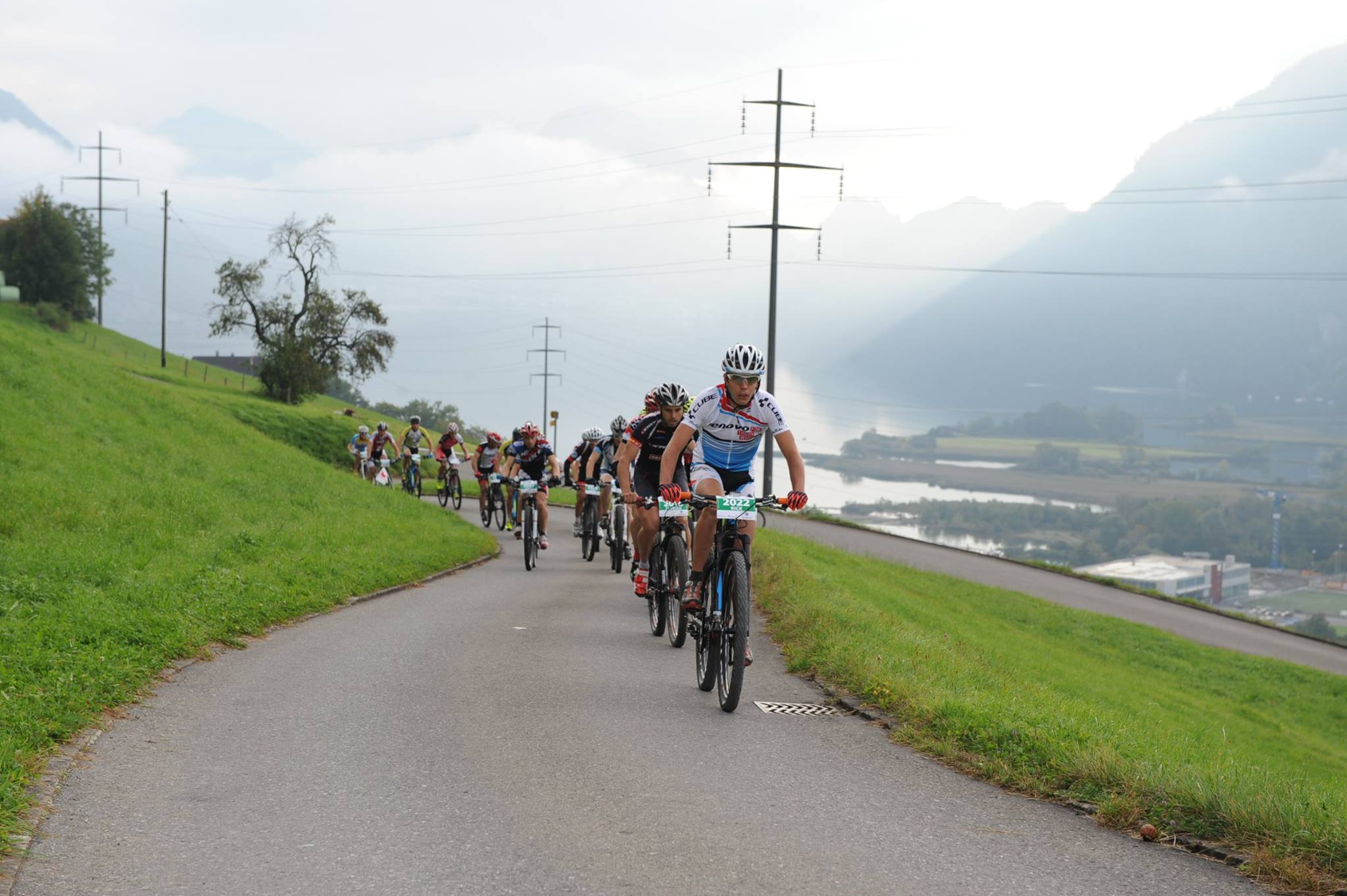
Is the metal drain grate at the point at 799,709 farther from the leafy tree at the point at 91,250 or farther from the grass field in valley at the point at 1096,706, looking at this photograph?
the leafy tree at the point at 91,250

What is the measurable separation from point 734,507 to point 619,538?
34.7ft

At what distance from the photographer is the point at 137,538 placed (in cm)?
1459

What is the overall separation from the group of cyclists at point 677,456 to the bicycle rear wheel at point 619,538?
255 mm

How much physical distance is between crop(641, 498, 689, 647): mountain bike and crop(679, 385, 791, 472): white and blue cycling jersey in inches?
25.2

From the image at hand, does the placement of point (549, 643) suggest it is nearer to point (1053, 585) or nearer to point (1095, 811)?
point (1095, 811)

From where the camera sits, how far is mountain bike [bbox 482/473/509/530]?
89.9ft

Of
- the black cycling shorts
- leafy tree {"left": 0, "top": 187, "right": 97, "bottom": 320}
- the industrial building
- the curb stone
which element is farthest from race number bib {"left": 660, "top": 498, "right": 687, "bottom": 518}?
leafy tree {"left": 0, "top": 187, "right": 97, "bottom": 320}

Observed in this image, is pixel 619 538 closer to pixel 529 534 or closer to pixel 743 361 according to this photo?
pixel 529 534

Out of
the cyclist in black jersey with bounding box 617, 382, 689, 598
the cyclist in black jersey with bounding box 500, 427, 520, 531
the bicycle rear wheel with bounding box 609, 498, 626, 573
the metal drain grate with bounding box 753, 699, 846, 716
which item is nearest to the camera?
the metal drain grate with bounding box 753, 699, 846, 716

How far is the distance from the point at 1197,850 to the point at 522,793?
3072 mm

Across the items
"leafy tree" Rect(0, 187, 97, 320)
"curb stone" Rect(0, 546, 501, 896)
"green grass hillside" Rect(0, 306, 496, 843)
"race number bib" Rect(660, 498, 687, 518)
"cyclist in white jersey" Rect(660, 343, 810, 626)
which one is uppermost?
"leafy tree" Rect(0, 187, 97, 320)

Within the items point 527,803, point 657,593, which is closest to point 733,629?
point 527,803

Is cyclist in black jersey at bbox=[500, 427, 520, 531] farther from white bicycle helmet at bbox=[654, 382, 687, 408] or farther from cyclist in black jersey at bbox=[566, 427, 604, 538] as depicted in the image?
white bicycle helmet at bbox=[654, 382, 687, 408]

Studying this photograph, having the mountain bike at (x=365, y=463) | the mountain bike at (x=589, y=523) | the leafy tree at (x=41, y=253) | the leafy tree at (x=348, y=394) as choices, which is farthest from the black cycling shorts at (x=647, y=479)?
the leafy tree at (x=348, y=394)
